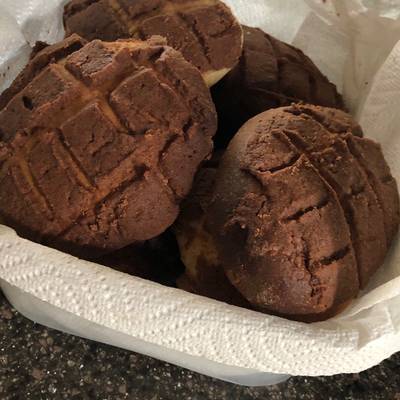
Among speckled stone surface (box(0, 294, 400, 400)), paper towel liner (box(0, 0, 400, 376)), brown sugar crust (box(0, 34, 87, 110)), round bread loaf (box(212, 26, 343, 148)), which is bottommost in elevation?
speckled stone surface (box(0, 294, 400, 400))

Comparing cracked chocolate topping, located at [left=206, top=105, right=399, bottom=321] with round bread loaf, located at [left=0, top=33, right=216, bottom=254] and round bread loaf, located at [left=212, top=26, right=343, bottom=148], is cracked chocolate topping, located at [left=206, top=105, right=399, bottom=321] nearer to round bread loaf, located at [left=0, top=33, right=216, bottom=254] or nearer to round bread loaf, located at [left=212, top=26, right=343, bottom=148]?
round bread loaf, located at [left=0, top=33, right=216, bottom=254]

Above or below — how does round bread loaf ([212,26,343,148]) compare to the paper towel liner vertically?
above

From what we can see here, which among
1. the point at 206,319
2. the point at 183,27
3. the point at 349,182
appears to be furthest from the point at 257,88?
the point at 206,319

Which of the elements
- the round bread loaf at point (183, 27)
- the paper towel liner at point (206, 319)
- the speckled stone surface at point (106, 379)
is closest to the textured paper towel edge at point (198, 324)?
the paper towel liner at point (206, 319)

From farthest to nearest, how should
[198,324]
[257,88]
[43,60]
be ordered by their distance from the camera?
1. [257,88]
2. [43,60]
3. [198,324]

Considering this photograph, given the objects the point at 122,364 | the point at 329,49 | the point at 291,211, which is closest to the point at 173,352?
the point at 122,364

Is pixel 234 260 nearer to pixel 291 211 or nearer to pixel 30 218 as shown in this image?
pixel 291 211

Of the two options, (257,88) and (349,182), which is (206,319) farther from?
(257,88)

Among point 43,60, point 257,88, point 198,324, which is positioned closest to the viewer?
point 198,324

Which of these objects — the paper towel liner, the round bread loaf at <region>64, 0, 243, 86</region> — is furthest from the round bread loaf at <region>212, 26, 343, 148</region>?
the paper towel liner
